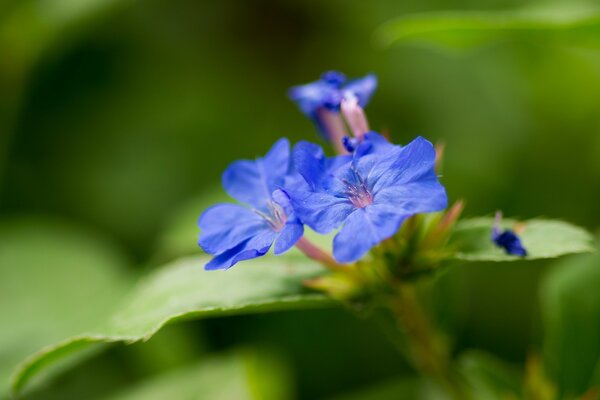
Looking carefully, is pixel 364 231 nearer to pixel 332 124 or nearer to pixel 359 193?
pixel 359 193

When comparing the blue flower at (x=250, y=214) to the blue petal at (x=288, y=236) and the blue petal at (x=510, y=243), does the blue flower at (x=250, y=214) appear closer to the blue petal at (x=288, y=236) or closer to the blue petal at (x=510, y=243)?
the blue petal at (x=288, y=236)

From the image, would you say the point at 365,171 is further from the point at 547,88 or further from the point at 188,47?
the point at 188,47

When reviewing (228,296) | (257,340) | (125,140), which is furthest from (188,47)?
(228,296)

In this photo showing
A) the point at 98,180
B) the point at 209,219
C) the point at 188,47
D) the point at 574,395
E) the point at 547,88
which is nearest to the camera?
the point at 209,219

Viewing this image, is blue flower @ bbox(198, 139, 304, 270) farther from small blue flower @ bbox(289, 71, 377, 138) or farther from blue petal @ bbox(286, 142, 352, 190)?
small blue flower @ bbox(289, 71, 377, 138)

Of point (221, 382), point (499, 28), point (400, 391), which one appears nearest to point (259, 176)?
point (499, 28)

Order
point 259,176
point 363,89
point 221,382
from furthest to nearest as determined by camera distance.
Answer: point 221,382
point 363,89
point 259,176

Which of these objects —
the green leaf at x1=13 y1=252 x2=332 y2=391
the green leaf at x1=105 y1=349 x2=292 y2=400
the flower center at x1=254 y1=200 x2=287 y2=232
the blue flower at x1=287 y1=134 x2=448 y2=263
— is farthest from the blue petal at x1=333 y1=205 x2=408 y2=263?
the green leaf at x1=105 y1=349 x2=292 y2=400
